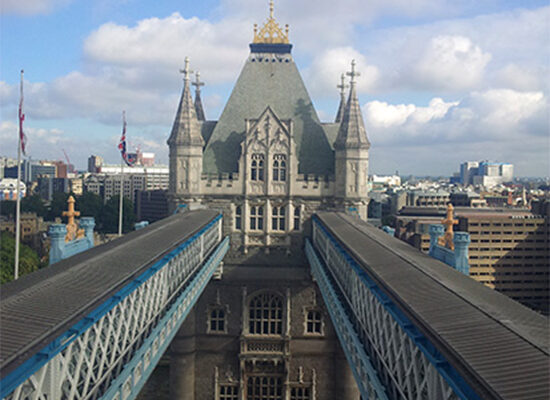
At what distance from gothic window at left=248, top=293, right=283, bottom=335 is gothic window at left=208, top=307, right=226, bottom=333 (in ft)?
6.13

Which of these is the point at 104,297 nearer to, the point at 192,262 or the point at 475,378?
the point at 475,378

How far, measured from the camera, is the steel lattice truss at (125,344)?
11.2m

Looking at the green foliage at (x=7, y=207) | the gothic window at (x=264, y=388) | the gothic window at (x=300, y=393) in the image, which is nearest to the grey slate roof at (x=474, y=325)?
the gothic window at (x=264, y=388)

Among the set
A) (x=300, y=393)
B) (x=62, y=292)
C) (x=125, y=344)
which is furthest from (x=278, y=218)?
(x=62, y=292)

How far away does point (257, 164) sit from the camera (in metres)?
40.1

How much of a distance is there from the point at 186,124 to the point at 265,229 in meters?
9.38

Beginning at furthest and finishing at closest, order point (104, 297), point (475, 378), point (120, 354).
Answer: point (120, 354)
point (104, 297)
point (475, 378)

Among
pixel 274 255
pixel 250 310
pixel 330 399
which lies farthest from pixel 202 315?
pixel 330 399

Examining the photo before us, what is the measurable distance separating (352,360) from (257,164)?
23250 mm

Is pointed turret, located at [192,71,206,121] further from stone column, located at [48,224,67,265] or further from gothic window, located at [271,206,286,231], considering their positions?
stone column, located at [48,224,67,265]

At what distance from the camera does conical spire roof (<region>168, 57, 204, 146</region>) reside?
131 feet

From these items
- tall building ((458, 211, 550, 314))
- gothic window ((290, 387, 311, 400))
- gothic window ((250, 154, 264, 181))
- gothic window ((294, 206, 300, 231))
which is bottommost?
gothic window ((290, 387, 311, 400))

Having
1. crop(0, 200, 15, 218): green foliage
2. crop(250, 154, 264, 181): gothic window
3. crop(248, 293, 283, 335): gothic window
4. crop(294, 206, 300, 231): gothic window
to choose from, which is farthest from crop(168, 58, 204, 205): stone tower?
crop(0, 200, 15, 218): green foliage

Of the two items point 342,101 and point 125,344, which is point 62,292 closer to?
point 125,344
